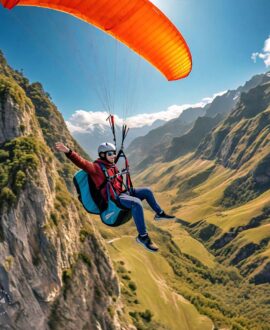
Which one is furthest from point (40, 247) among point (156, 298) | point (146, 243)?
point (156, 298)

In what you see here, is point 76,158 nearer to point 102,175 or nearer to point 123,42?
point 102,175

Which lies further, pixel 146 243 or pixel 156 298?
pixel 156 298

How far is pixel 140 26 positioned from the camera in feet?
60.8

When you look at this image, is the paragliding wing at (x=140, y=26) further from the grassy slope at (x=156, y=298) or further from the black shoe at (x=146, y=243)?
the grassy slope at (x=156, y=298)

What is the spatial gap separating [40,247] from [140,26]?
197 ft

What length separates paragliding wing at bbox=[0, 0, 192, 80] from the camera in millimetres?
16844

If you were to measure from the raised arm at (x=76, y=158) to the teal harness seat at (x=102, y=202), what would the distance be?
64cm

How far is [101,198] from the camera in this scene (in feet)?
52.9

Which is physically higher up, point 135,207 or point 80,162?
point 80,162

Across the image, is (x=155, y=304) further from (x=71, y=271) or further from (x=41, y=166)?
(x=41, y=166)

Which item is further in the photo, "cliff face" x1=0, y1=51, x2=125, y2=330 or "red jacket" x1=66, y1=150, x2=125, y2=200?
"cliff face" x1=0, y1=51, x2=125, y2=330

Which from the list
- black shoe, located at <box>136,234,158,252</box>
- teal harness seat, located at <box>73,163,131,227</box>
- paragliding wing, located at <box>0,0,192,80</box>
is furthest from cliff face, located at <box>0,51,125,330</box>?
black shoe, located at <box>136,234,158,252</box>

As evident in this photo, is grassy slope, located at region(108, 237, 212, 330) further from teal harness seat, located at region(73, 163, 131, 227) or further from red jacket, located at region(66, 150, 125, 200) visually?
red jacket, located at region(66, 150, 125, 200)

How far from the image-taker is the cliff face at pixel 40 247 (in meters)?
65.9
